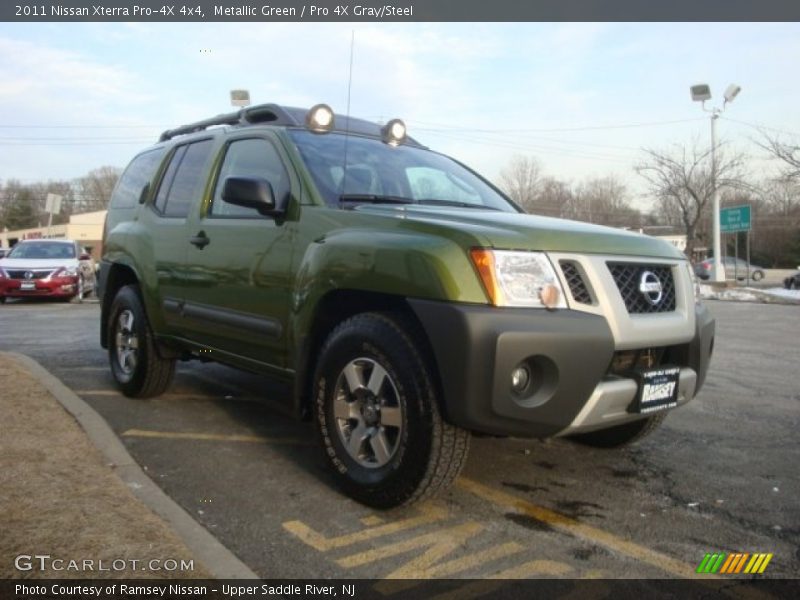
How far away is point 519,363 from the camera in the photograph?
2701 millimetres

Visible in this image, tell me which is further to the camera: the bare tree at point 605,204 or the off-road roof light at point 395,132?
the bare tree at point 605,204

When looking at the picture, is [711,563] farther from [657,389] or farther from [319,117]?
[319,117]

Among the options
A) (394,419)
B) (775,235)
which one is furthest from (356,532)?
(775,235)

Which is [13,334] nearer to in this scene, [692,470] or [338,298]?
[338,298]

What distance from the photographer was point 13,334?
960cm

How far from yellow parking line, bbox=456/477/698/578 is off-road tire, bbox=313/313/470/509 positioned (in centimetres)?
50

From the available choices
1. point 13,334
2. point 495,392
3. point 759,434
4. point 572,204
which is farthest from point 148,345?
point 572,204

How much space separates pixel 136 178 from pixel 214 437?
101 inches

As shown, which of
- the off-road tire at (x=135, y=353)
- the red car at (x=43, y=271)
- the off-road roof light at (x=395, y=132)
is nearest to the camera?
the off-road roof light at (x=395, y=132)

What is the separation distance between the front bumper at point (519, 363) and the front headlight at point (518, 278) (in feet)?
0.18

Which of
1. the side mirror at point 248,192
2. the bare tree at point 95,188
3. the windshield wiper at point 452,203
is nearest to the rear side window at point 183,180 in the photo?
the side mirror at point 248,192

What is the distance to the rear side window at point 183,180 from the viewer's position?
15.5 feet

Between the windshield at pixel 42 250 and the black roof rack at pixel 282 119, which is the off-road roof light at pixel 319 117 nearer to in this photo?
the black roof rack at pixel 282 119

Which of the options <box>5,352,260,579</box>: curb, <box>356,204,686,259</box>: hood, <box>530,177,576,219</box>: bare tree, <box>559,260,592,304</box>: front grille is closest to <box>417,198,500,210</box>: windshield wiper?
<box>356,204,686,259</box>: hood
